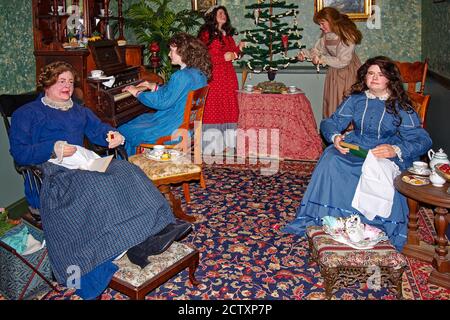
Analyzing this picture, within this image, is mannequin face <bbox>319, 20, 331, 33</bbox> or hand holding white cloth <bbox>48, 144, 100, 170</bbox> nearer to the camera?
hand holding white cloth <bbox>48, 144, 100, 170</bbox>

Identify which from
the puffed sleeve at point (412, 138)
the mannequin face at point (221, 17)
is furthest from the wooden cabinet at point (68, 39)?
the puffed sleeve at point (412, 138)

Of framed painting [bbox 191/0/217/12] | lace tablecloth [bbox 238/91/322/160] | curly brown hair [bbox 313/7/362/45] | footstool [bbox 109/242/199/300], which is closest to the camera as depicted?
footstool [bbox 109/242/199/300]

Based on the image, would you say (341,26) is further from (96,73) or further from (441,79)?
(96,73)

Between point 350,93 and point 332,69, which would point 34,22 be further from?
point 332,69

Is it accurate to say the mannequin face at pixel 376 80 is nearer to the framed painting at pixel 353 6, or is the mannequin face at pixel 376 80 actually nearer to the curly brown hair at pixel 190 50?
the curly brown hair at pixel 190 50

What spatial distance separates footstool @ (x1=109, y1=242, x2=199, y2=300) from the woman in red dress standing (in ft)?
11.1

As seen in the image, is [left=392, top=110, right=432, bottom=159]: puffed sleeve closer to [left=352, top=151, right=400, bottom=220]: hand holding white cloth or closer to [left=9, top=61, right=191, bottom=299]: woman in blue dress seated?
[left=352, top=151, right=400, bottom=220]: hand holding white cloth

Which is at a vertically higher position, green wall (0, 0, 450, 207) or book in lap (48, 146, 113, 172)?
green wall (0, 0, 450, 207)

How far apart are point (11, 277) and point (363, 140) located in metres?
2.79

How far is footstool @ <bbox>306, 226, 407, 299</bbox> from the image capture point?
297 cm

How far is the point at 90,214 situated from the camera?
291 cm

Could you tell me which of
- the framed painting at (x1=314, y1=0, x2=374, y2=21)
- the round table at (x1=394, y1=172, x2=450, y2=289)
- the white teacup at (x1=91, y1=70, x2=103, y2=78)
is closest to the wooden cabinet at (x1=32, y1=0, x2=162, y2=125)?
the white teacup at (x1=91, y1=70, x2=103, y2=78)

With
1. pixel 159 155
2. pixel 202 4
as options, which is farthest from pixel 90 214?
pixel 202 4
